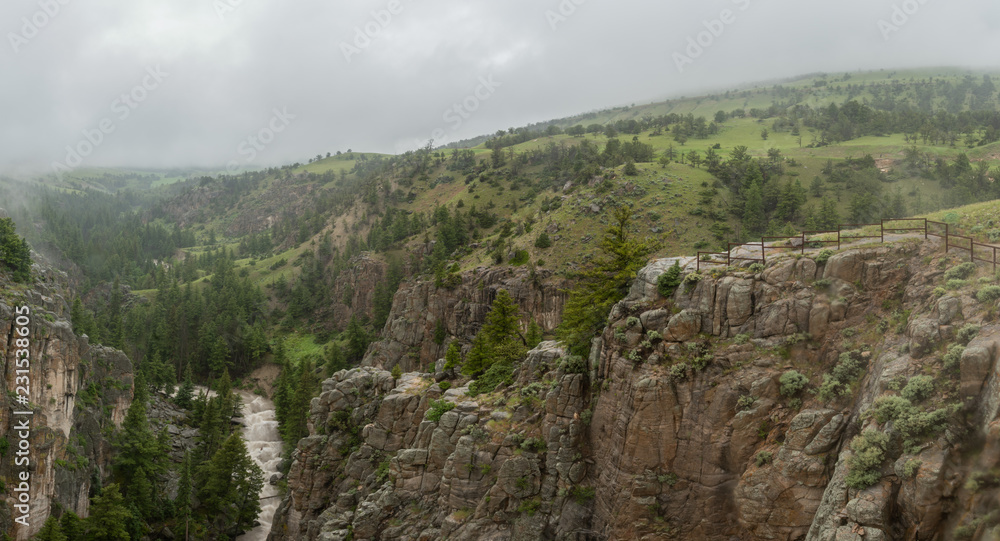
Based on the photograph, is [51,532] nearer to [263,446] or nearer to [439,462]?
[439,462]

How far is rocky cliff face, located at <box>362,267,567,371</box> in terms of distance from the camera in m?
85.6

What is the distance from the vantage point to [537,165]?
5851 inches

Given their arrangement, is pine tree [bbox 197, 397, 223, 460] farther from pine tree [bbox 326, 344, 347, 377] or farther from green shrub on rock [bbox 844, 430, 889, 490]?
green shrub on rock [bbox 844, 430, 889, 490]

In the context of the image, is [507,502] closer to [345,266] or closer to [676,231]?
[676,231]

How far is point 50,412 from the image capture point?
50.5 m

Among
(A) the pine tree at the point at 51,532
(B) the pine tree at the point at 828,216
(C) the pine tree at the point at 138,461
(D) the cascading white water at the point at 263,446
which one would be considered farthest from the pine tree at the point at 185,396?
(B) the pine tree at the point at 828,216

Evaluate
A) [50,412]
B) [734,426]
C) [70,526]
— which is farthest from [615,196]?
[70,526]

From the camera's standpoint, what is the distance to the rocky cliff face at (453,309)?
85.6 meters

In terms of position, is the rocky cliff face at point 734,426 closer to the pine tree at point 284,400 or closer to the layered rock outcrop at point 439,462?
the layered rock outcrop at point 439,462

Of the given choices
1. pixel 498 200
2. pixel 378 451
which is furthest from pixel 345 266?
pixel 378 451

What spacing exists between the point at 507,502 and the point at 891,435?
20.9 metres

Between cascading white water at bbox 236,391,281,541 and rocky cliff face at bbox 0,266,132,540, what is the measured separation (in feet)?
59.2

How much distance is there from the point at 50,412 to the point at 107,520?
40.0ft

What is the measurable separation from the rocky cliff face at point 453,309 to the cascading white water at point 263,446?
19646 millimetres
